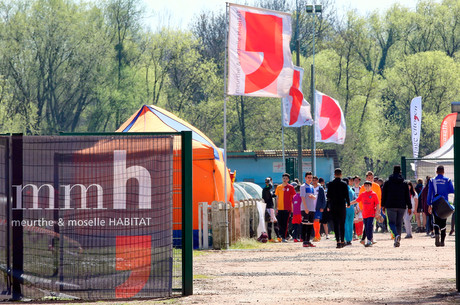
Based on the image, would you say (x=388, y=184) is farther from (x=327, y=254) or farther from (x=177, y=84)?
(x=177, y=84)

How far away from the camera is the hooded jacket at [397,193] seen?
21.4 meters

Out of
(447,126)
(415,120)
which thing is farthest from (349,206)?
(415,120)

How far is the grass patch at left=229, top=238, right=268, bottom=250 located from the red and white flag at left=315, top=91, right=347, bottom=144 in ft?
46.3

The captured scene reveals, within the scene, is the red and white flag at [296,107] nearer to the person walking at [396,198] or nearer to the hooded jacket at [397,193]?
the person walking at [396,198]

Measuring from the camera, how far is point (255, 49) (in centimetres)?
2086

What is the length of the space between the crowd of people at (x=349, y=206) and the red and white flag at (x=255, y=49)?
8.81 feet

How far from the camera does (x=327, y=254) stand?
63.6 ft

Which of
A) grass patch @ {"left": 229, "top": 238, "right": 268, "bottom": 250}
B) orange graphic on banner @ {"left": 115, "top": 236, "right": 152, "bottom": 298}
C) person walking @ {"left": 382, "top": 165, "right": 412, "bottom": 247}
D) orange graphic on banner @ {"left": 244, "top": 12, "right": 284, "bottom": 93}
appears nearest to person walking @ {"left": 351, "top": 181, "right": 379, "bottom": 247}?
person walking @ {"left": 382, "top": 165, "right": 412, "bottom": 247}

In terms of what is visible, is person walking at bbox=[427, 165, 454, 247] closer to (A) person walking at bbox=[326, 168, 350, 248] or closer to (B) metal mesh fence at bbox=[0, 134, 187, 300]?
(A) person walking at bbox=[326, 168, 350, 248]

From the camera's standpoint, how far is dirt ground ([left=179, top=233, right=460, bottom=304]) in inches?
436

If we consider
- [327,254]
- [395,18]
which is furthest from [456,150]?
[395,18]

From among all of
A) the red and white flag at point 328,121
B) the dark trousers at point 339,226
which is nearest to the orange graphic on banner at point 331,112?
the red and white flag at point 328,121

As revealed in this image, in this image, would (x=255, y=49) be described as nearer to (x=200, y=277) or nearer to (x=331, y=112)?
(x=200, y=277)

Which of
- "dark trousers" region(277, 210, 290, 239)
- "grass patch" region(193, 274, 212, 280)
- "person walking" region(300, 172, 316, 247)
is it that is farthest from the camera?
"dark trousers" region(277, 210, 290, 239)
